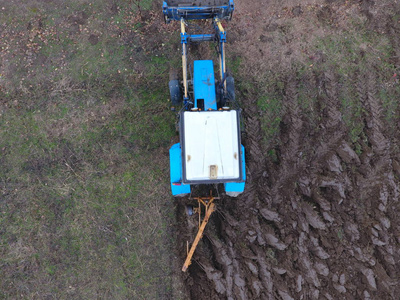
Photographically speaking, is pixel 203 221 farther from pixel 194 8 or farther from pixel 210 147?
pixel 194 8

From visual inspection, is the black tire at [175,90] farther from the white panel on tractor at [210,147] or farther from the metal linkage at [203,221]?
the metal linkage at [203,221]

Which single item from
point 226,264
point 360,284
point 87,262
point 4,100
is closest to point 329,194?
point 360,284

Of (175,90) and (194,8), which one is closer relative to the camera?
(194,8)

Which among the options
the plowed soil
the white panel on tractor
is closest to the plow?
the white panel on tractor

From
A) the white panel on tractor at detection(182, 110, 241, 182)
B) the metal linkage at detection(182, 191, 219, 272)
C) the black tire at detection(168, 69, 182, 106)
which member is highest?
the black tire at detection(168, 69, 182, 106)

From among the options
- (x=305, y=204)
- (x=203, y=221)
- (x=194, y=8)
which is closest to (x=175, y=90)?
(x=194, y=8)

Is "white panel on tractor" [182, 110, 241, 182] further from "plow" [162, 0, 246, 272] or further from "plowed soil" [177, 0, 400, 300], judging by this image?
"plowed soil" [177, 0, 400, 300]

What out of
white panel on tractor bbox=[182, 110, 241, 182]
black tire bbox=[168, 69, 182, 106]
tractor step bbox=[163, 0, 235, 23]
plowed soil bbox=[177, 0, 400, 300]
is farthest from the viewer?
plowed soil bbox=[177, 0, 400, 300]

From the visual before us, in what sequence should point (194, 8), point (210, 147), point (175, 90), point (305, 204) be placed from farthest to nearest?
point (305, 204) < point (175, 90) < point (194, 8) < point (210, 147)

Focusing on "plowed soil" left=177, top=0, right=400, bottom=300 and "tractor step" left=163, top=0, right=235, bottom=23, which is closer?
"tractor step" left=163, top=0, right=235, bottom=23
